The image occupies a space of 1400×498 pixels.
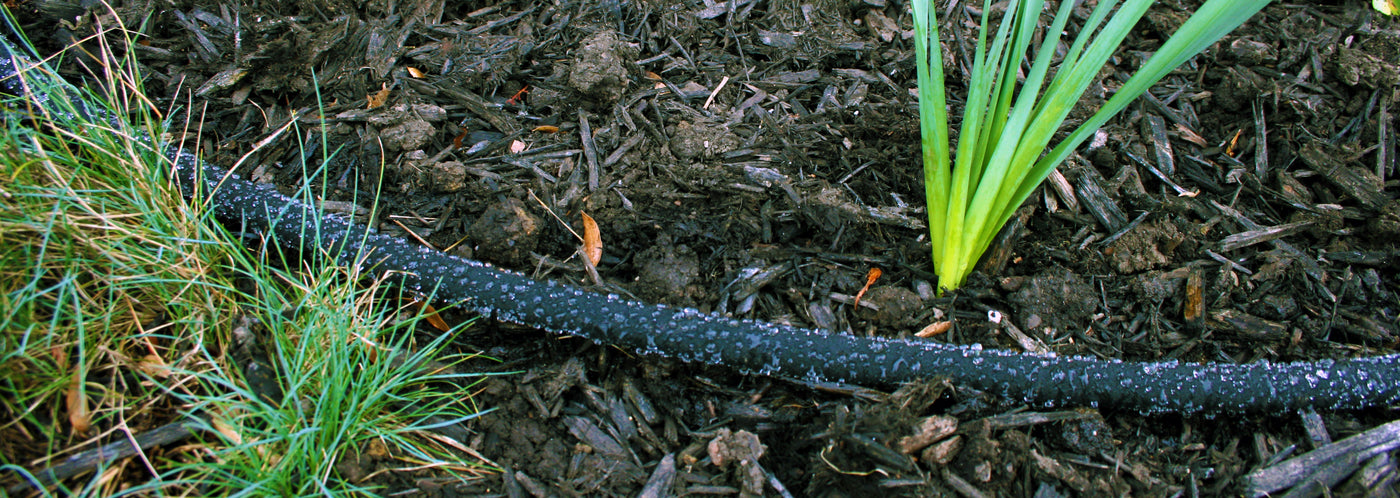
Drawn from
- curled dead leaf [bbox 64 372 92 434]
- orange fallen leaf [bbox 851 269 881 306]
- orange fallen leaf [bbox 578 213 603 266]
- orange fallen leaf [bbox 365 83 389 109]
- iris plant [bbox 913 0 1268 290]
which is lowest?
orange fallen leaf [bbox 851 269 881 306]

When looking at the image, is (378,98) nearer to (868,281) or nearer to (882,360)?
(868,281)

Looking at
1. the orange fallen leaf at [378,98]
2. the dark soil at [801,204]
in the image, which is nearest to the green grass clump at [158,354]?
the dark soil at [801,204]

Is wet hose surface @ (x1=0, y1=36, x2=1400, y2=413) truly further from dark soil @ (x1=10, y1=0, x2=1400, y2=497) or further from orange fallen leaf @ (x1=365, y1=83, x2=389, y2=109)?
orange fallen leaf @ (x1=365, y1=83, x2=389, y2=109)

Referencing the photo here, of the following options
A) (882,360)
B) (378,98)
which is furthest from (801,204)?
(378,98)

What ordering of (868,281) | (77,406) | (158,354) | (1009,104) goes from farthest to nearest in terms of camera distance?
(868,281) → (1009,104) → (158,354) → (77,406)

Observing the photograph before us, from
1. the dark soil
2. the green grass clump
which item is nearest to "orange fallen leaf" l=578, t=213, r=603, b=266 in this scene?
the dark soil

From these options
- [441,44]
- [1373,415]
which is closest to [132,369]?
[441,44]

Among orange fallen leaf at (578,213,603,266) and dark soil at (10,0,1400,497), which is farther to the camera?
orange fallen leaf at (578,213,603,266)
